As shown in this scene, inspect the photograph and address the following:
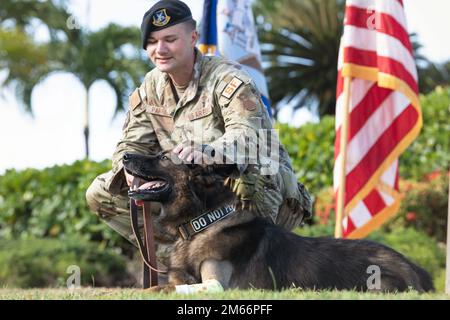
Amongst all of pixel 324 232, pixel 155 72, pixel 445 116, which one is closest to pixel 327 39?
pixel 445 116

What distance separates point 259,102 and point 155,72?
884mm

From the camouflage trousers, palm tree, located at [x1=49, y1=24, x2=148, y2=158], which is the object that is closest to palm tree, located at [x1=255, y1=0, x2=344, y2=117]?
palm tree, located at [x1=49, y1=24, x2=148, y2=158]

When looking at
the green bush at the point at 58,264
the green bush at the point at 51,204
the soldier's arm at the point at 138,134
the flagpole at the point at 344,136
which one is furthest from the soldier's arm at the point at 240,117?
the green bush at the point at 51,204

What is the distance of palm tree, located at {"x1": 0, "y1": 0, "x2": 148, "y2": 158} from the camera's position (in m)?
23.1

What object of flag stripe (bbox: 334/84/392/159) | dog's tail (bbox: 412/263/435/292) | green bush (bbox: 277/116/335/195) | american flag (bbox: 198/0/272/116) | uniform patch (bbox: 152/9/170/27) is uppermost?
american flag (bbox: 198/0/272/116)

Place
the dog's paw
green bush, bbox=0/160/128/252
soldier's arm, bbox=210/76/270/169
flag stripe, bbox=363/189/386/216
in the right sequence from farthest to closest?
1. green bush, bbox=0/160/128/252
2. flag stripe, bbox=363/189/386/216
3. soldier's arm, bbox=210/76/270/169
4. the dog's paw

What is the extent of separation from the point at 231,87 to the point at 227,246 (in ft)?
3.31

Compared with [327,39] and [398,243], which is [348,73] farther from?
[327,39]

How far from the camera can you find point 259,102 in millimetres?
4938

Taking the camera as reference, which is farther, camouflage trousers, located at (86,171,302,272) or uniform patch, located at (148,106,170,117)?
uniform patch, located at (148,106,170,117)

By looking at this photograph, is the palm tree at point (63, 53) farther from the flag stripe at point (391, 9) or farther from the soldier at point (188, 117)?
the soldier at point (188, 117)

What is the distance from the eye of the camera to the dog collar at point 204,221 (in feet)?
15.3

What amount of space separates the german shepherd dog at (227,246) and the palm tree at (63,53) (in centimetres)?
1844

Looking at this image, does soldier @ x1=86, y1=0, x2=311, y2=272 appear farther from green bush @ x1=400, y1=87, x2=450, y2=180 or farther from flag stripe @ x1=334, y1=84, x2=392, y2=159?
green bush @ x1=400, y1=87, x2=450, y2=180
